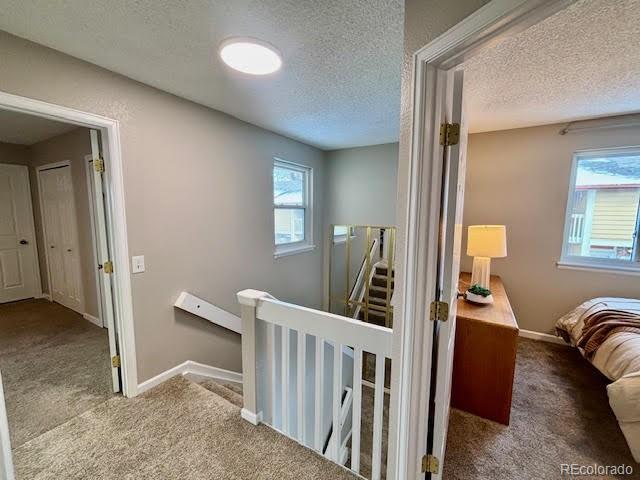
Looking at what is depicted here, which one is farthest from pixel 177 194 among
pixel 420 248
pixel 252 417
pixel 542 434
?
pixel 542 434

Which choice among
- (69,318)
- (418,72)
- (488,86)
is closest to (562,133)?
(488,86)

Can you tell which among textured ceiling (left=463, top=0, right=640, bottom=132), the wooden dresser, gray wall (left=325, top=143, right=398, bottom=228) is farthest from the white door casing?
gray wall (left=325, top=143, right=398, bottom=228)

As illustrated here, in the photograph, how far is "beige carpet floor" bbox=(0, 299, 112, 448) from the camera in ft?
5.94

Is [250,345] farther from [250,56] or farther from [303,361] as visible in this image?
[250,56]

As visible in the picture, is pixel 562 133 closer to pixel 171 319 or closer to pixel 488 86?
pixel 488 86

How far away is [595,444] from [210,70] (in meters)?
3.45

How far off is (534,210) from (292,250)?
290 cm

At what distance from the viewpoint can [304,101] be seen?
7.25ft

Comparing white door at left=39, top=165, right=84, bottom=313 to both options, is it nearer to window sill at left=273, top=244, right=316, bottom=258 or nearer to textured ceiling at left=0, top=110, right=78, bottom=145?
textured ceiling at left=0, top=110, right=78, bottom=145

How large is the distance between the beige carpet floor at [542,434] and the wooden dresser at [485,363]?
4.1 inches

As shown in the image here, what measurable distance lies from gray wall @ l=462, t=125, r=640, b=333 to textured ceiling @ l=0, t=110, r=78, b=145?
15.7ft

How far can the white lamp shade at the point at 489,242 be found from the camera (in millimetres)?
2301

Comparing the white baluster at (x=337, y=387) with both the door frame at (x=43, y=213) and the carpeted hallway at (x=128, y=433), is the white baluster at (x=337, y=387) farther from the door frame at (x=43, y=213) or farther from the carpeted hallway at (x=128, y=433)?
the door frame at (x=43, y=213)

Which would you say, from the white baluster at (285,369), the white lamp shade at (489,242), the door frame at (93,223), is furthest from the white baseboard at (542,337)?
the door frame at (93,223)
